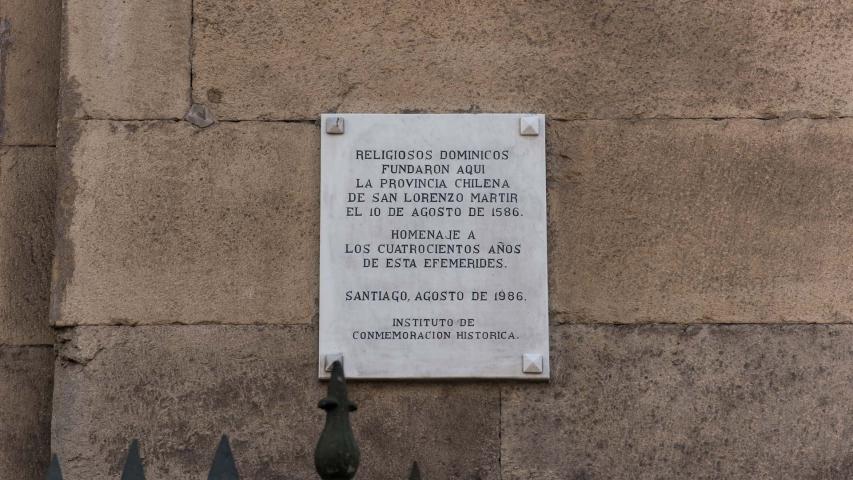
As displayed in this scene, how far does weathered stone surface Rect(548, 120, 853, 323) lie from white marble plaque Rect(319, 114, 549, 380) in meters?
0.12

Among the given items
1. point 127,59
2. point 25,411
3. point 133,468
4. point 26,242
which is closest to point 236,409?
point 25,411

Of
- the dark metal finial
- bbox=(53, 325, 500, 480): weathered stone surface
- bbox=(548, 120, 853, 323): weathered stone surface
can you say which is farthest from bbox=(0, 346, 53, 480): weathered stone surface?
bbox=(548, 120, 853, 323): weathered stone surface

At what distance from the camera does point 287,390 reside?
3.58 meters

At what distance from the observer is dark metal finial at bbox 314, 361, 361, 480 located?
2.48 meters

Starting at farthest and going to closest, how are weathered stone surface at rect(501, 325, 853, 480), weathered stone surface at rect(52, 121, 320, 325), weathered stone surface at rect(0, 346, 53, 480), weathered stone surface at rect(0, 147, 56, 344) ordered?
weathered stone surface at rect(0, 147, 56, 344), weathered stone surface at rect(0, 346, 53, 480), weathered stone surface at rect(52, 121, 320, 325), weathered stone surface at rect(501, 325, 853, 480)

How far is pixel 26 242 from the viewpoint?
3902mm

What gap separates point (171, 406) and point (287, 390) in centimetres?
36

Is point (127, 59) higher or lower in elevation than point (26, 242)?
higher

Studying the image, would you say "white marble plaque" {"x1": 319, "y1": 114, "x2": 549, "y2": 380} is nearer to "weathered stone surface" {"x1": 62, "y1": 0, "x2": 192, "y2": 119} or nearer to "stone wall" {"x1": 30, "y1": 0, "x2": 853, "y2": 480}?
"stone wall" {"x1": 30, "y1": 0, "x2": 853, "y2": 480}

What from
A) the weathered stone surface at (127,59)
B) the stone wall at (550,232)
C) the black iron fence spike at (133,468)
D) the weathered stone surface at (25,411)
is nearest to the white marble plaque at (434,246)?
the stone wall at (550,232)

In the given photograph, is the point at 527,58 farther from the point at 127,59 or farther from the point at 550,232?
the point at 127,59

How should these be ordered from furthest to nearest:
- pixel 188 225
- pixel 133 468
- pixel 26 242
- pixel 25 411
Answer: pixel 26 242 → pixel 25 411 → pixel 188 225 → pixel 133 468

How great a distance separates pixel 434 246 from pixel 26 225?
1.42m

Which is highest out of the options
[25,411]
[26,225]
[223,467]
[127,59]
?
[127,59]
